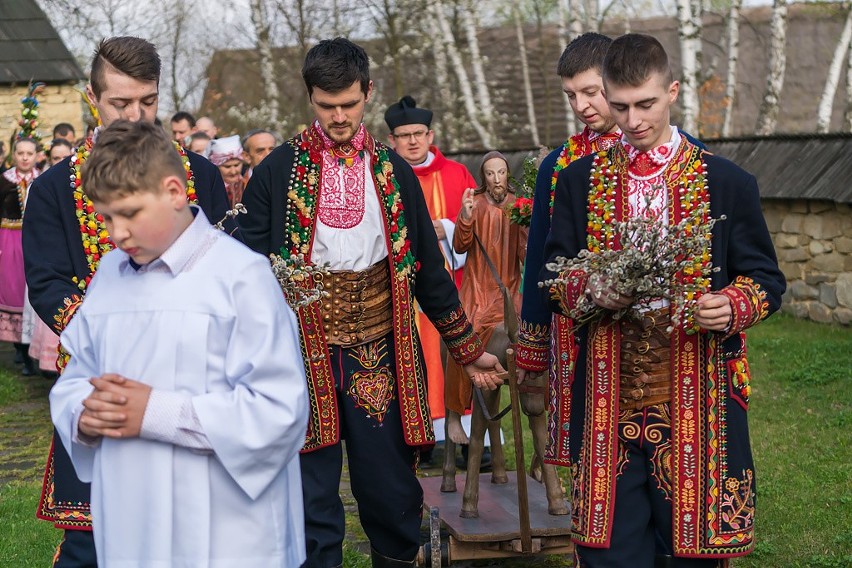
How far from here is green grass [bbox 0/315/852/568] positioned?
641 centimetres

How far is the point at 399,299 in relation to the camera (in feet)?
17.4

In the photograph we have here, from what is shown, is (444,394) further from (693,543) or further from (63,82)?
(63,82)

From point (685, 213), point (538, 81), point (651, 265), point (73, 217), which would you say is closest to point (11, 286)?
point (73, 217)

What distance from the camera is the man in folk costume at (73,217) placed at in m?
4.45

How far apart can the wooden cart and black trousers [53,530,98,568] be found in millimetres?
1966

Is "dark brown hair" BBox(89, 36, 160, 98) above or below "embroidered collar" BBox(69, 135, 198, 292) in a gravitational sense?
above

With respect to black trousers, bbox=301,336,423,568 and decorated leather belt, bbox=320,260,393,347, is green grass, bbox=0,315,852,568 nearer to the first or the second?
black trousers, bbox=301,336,423,568

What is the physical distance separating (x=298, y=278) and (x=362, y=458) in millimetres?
938

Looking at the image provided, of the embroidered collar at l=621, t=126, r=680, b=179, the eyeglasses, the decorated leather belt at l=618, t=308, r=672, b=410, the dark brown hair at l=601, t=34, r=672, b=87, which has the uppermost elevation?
the dark brown hair at l=601, t=34, r=672, b=87

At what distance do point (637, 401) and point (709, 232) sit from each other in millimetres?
591

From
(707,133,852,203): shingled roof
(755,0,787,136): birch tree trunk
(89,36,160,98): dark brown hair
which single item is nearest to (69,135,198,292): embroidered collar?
(89,36,160,98): dark brown hair

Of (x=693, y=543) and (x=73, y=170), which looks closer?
(x=693, y=543)

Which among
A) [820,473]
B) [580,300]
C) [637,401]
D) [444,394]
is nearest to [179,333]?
[580,300]

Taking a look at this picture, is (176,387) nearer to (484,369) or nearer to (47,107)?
(484,369)
